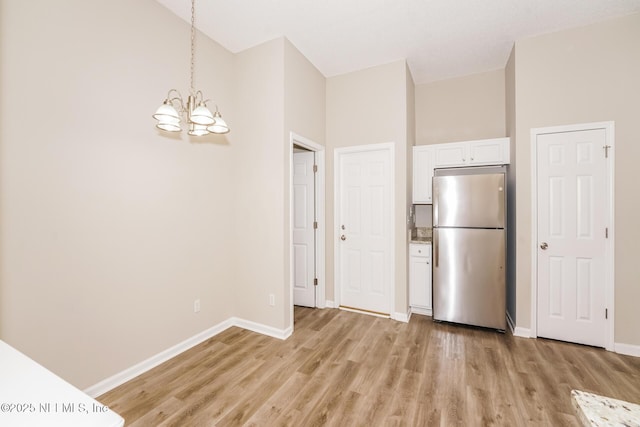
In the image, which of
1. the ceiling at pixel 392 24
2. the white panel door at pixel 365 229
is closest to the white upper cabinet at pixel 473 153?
the white panel door at pixel 365 229

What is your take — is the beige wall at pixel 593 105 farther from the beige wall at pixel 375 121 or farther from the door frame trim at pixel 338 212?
the door frame trim at pixel 338 212

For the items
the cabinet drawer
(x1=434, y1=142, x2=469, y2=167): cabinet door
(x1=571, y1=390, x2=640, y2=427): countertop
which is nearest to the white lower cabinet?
the cabinet drawer

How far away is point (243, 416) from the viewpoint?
1837 millimetres

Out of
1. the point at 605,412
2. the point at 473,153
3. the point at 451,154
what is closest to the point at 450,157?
the point at 451,154

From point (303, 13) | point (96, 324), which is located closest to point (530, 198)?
point (303, 13)

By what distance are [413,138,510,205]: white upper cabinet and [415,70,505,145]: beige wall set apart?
1.58 ft

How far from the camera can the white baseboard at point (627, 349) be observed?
2572mm

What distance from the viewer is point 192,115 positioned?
1.90 metres

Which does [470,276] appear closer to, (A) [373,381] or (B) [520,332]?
(B) [520,332]

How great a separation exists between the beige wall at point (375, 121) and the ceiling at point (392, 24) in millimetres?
264

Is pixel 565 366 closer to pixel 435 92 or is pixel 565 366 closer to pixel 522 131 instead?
pixel 522 131

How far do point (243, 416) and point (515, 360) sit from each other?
240 centimetres

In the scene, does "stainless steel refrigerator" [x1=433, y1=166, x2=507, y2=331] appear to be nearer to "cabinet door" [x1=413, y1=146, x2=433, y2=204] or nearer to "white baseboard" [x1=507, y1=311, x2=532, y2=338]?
"white baseboard" [x1=507, y1=311, x2=532, y2=338]

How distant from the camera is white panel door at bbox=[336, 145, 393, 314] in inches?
139
